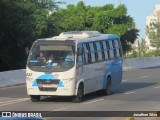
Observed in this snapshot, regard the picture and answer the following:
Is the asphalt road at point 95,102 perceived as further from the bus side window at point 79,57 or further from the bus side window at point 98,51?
the bus side window at point 98,51

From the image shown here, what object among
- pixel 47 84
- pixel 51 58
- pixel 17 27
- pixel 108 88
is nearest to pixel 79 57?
pixel 51 58

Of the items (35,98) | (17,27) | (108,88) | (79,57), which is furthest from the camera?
(17,27)

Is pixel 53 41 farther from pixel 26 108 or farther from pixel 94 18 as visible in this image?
pixel 94 18

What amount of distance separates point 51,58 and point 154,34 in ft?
283

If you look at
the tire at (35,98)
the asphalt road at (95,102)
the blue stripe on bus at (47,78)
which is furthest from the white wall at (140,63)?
the blue stripe on bus at (47,78)

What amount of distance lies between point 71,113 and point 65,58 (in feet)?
14.0

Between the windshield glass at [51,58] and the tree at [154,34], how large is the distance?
8046 cm

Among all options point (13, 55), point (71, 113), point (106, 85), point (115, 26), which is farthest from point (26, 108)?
point (115, 26)

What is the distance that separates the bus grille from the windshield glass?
40cm

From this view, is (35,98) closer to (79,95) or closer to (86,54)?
(79,95)

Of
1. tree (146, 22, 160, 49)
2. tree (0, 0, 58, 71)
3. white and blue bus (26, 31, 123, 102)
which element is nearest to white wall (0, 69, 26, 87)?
white and blue bus (26, 31, 123, 102)

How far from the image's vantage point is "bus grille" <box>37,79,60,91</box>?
21.3 metres

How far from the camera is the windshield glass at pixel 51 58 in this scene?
21.4 m

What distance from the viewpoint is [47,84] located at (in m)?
21.4
